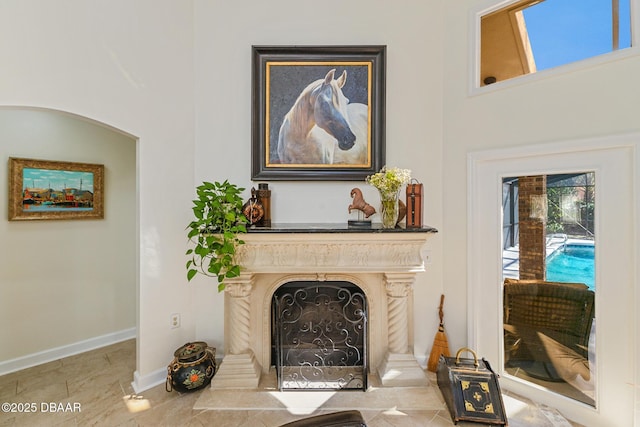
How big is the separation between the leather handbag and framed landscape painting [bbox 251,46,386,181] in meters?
1.73

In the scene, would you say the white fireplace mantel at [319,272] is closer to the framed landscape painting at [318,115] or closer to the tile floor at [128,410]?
the tile floor at [128,410]

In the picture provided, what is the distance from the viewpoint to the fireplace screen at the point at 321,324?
241cm

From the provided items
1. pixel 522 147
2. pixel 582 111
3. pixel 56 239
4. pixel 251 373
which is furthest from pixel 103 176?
pixel 582 111

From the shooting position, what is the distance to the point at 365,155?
2.44m

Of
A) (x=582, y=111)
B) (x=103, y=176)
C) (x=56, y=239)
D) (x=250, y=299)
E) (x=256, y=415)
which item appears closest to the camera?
(x=582, y=111)

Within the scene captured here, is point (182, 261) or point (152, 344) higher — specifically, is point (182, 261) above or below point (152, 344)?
above

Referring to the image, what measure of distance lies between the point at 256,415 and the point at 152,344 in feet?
3.54

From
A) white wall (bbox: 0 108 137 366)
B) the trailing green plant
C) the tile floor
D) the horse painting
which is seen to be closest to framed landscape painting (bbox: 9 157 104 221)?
white wall (bbox: 0 108 137 366)

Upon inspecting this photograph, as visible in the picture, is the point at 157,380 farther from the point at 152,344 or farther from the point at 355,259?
the point at 355,259

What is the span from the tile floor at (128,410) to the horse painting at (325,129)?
6.67 feet

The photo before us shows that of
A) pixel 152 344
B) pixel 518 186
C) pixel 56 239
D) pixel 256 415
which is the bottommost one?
pixel 256 415

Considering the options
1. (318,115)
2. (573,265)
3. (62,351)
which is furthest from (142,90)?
(573,265)

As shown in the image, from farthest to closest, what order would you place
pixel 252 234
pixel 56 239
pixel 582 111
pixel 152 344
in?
pixel 56 239, pixel 152 344, pixel 252 234, pixel 582 111

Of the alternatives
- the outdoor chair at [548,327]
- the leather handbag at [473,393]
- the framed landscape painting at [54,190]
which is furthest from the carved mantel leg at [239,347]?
the outdoor chair at [548,327]
